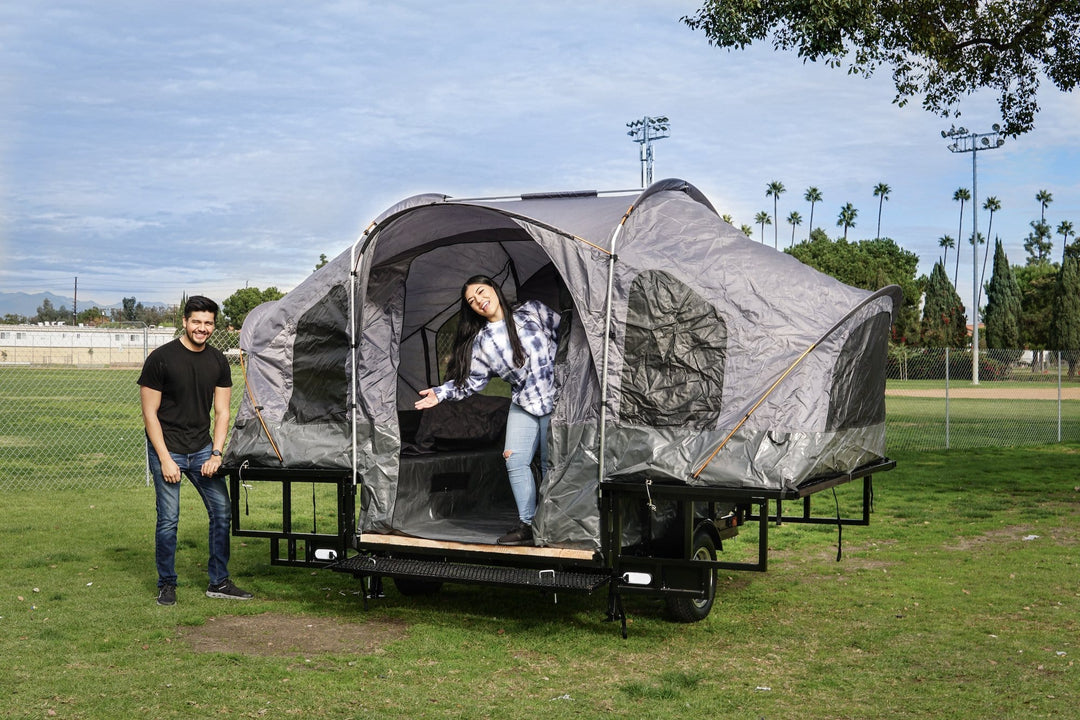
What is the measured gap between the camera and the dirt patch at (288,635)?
22.5 feet

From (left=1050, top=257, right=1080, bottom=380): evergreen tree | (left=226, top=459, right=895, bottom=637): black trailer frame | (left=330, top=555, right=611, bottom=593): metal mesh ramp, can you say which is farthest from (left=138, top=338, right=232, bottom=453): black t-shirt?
(left=1050, top=257, right=1080, bottom=380): evergreen tree

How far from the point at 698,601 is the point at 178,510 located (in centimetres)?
379

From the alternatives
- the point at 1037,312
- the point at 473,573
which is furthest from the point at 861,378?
the point at 1037,312

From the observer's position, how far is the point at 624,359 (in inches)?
276

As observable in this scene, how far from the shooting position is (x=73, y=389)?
78.7 feet

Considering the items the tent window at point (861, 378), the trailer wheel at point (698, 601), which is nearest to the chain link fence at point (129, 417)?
the trailer wheel at point (698, 601)

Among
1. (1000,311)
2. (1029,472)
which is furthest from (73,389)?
(1000,311)

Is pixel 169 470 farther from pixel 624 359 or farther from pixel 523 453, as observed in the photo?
pixel 624 359

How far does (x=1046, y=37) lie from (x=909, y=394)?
25376 millimetres

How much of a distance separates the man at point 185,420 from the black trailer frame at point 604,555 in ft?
1.62

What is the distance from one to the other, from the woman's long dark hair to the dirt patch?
5.87 feet

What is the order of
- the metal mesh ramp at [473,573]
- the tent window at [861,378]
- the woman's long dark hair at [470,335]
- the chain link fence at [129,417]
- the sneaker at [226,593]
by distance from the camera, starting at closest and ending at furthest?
the metal mesh ramp at [473,573], the tent window at [861,378], the woman's long dark hair at [470,335], the sneaker at [226,593], the chain link fence at [129,417]

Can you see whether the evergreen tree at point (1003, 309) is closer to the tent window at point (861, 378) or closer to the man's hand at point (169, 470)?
the tent window at point (861, 378)

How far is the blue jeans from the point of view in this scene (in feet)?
25.6
